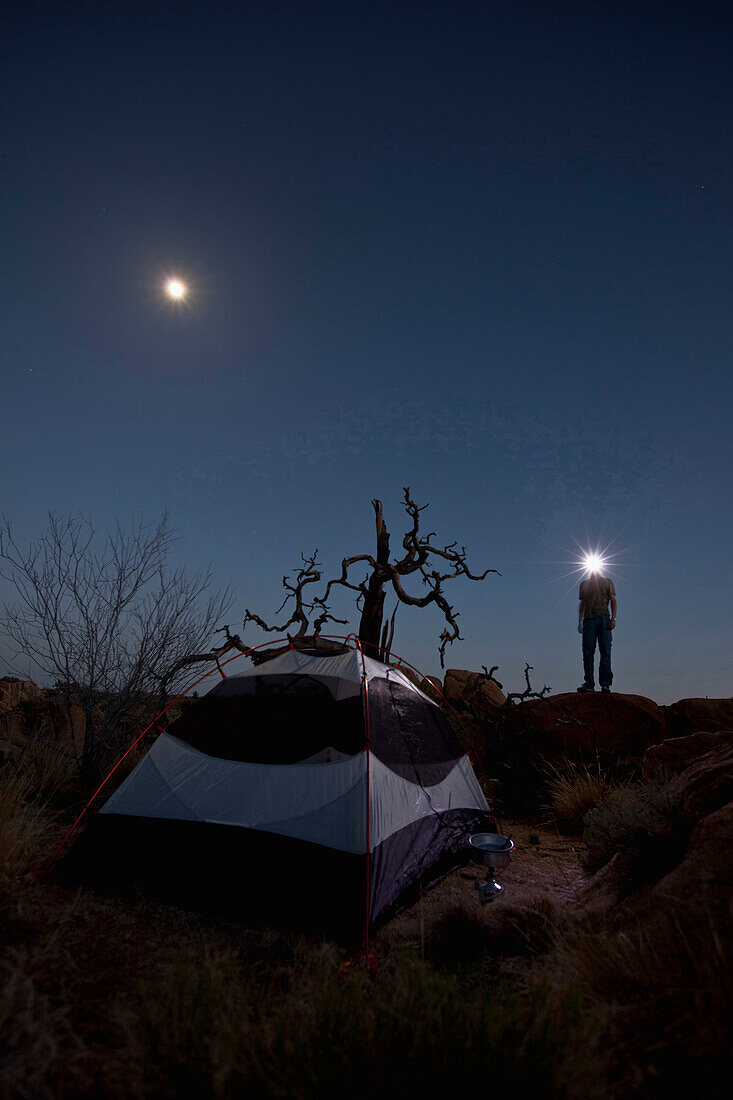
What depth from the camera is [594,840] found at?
5.71 metres

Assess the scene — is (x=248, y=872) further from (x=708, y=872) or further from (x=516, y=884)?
(x=708, y=872)

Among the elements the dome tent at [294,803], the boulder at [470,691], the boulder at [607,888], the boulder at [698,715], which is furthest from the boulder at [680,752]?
the boulder at [470,691]

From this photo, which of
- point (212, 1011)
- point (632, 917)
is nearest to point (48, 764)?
point (212, 1011)

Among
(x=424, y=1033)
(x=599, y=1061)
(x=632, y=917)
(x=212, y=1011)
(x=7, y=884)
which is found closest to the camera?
(x=599, y=1061)

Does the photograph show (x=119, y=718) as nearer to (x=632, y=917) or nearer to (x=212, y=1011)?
(x=212, y=1011)

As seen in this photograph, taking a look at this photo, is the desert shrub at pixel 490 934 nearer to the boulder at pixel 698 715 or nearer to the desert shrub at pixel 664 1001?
the desert shrub at pixel 664 1001

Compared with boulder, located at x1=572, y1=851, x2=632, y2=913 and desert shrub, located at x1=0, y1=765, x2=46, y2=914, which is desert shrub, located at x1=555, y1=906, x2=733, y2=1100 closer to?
boulder, located at x1=572, y1=851, x2=632, y2=913

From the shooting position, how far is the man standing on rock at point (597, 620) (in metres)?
10.5

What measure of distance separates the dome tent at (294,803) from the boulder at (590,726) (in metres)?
4.98

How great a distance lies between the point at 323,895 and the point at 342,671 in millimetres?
2173

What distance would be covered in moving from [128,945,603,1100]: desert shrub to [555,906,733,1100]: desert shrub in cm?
28

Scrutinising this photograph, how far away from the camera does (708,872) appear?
319 cm

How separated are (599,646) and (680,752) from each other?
465 cm

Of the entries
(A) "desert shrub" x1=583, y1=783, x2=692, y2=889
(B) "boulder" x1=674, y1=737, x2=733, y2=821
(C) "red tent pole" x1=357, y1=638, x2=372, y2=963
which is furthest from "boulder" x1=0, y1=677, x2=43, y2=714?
(B) "boulder" x1=674, y1=737, x2=733, y2=821
